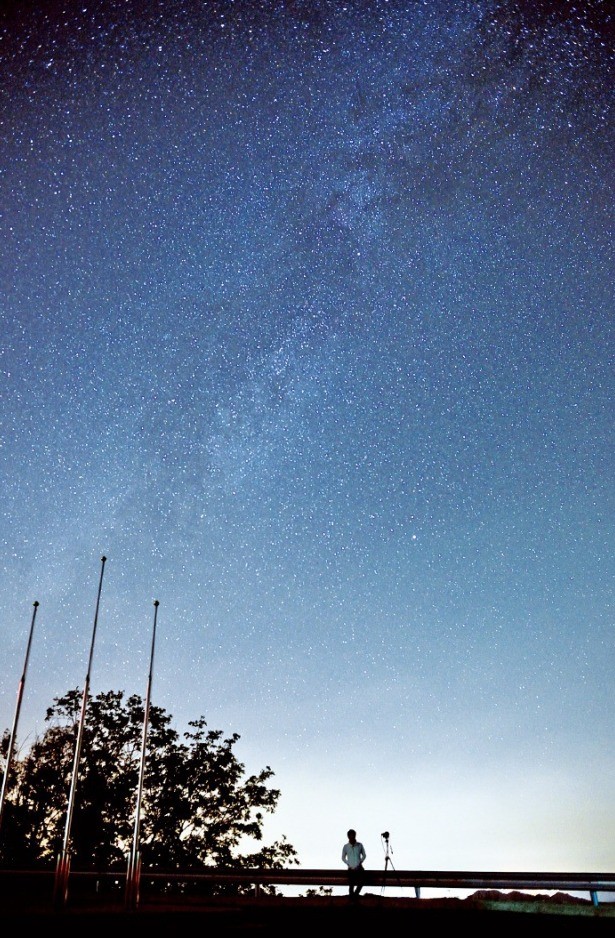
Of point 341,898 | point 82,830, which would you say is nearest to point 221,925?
point 341,898

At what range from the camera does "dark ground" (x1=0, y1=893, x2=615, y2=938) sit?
9430 millimetres

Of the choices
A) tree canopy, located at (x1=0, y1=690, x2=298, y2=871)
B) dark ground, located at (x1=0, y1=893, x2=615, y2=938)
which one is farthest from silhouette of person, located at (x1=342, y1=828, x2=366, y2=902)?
tree canopy, located at (x1=0, y1=690, x2=298, y2=871)

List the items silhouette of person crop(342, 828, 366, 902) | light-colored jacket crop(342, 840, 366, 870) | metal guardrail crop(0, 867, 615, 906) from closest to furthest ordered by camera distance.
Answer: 1. metal guardrail crop(0, 867, 615, 906)
2. silhouette of person crop(342, 828, 366, 902)
3. light-colored jacket crop(342, 840, 366, 870)

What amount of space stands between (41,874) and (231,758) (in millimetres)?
22257

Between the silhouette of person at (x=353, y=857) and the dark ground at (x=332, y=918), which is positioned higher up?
the silhouette of person at (x=353, y=857)

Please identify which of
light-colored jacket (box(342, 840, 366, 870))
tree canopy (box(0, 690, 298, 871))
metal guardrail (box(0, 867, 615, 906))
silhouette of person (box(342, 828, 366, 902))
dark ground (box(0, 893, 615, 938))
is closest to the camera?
dark ground (box(0, 893, 615, 938))

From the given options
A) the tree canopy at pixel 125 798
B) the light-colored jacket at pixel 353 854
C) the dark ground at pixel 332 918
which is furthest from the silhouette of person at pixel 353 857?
the tree canopy at pixel 125 798

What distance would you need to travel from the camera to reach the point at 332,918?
42.3ft

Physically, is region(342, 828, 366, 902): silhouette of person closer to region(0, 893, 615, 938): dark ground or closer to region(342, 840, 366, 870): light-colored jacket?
region(342, 840, 366, 870): light-colored jacket

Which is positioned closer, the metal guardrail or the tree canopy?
the metal guardrail

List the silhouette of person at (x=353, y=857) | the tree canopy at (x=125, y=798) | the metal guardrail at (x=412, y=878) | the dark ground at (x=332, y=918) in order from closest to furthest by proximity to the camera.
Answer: the dark ground at (x=332, y=918) → the metal guardrail at (x=412, y=878) → the silhouette of person at (x=353, y=857) → the tree canopy at (x=125, y=798)

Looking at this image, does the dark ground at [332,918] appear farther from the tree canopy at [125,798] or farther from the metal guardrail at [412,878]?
the tree canopy at [125,798]

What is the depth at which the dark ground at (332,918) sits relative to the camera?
9430 mm

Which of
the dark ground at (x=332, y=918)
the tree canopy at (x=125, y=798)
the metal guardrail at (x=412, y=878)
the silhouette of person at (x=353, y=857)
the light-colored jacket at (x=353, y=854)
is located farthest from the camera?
the tree canopy at (x=125, y=798)
